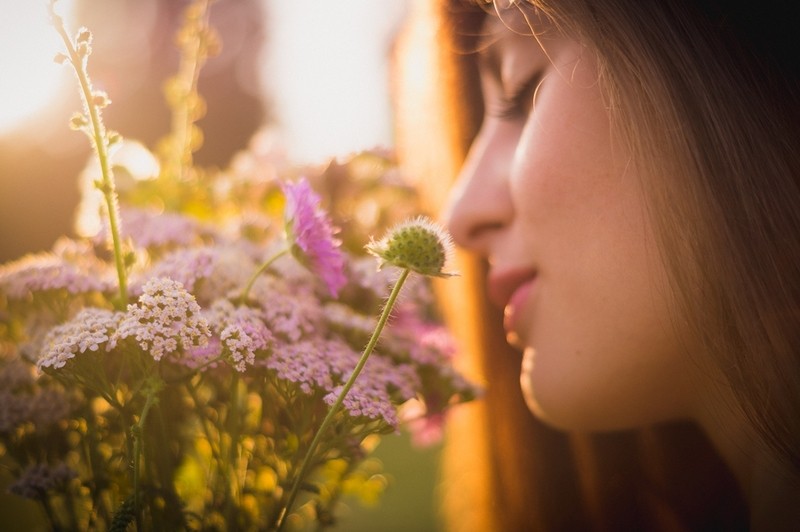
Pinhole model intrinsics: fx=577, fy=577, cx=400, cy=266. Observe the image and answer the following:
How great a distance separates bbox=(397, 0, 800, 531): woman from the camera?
3.19ft

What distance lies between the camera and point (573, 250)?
1130 millimetres

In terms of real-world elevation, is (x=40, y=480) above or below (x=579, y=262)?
below

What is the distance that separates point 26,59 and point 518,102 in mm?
997

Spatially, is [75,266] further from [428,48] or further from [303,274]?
[428,48]

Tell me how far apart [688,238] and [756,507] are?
1.89 feet

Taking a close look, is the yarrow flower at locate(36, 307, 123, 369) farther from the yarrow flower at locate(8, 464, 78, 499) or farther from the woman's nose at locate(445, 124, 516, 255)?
the woman's nose at locate(445, 124, 516, 255)

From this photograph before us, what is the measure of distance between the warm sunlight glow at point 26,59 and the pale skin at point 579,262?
2.60 feet

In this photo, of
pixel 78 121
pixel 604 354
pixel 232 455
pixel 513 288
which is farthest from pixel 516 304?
pixel 78 121

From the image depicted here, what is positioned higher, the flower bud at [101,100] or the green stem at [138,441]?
the flower bud at [101,100]

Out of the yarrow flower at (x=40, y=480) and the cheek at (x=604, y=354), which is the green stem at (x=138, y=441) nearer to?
the yarrow flower at (x=40, y=480)

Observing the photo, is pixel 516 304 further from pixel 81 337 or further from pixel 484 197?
pixel 81 337

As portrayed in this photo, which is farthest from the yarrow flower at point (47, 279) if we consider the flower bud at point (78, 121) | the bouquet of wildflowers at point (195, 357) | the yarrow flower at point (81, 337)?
the flower bud at point (78, 121)

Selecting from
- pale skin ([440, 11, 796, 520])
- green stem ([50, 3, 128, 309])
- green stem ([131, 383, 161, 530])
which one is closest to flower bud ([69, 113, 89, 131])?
green stem ([50, 3, 128, 309])

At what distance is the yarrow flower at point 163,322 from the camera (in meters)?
0.71
